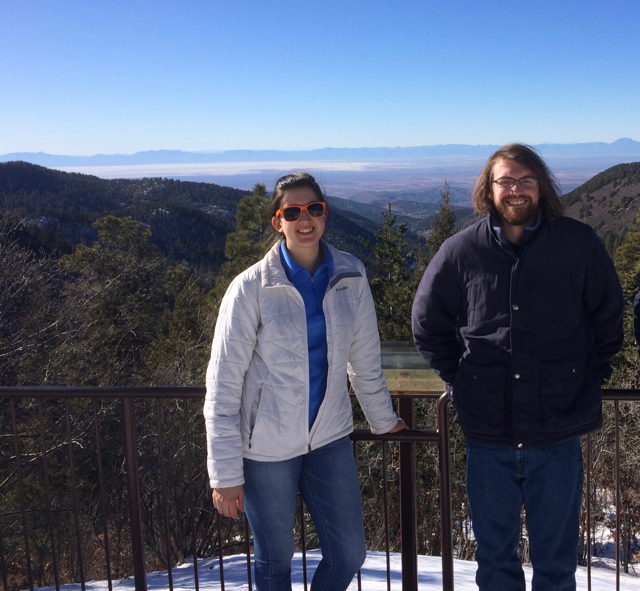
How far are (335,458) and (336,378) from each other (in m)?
0.28

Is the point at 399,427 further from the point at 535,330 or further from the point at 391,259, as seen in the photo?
the point at 391,259

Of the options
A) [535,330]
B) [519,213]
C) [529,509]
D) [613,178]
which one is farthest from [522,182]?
[613,178]

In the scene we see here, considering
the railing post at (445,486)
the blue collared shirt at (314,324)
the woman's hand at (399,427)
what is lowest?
the railing post at (445,486)

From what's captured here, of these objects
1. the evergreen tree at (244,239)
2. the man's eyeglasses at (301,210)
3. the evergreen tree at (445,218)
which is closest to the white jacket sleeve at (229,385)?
the man's eyeglasses at (301,210)

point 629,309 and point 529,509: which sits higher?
point 529,509

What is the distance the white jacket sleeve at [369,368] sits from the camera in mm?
2082

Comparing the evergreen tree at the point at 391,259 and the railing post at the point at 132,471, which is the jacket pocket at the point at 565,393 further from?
the evergreen tree at the point at 391,259

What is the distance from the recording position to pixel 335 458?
79.1 inches

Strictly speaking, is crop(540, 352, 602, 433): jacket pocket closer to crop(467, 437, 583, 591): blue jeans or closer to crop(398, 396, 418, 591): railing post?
crop(467, 437, 583, 591): blue jeans

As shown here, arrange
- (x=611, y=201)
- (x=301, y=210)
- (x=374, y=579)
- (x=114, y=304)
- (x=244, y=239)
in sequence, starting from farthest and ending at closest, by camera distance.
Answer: (x=611, y=201), (x=244, y=239), (x=114, y=304), (x=374, y=579), (x=301, y=210)

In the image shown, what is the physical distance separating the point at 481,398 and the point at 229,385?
0.88m

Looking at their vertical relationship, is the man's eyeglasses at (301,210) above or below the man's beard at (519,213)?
above

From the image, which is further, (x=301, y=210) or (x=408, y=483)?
(x=408, y=483)

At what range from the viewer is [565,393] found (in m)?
1.96
